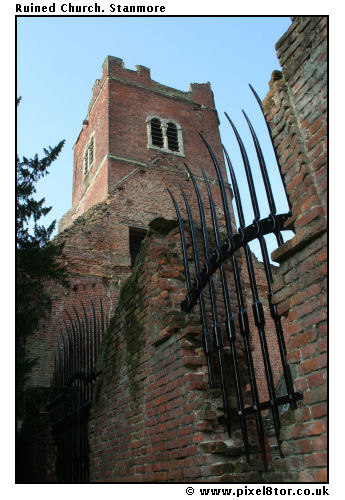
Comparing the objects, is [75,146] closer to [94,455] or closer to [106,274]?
[106,274]

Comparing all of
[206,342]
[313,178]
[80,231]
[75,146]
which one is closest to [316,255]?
[313,178]

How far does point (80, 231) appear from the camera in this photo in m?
13.7

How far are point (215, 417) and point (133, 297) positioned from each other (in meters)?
1.87

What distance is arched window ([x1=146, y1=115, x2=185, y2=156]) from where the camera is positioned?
749 inches

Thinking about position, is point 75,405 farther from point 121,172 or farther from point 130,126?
point 130,126

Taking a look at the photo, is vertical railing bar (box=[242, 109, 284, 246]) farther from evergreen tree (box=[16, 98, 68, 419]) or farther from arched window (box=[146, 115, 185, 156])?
arched window (box=[146, 115, 185, 156])

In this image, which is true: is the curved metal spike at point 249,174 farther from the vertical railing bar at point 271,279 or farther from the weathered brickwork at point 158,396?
the weathered brickwork at point 158,396

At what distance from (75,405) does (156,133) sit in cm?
1531

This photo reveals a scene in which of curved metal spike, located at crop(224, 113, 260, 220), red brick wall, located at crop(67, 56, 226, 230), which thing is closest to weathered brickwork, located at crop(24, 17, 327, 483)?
curved metal spike, located at crop(224, 113, 260, 220)

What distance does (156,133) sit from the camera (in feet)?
63.7

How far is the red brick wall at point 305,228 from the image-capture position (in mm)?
2373

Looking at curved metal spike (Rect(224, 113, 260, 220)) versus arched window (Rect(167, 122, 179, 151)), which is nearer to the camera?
curved metal spike (Rect(224, 113, 260, 220))

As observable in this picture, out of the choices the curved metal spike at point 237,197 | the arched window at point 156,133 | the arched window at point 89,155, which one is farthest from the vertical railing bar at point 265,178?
the arched window at point 89,155

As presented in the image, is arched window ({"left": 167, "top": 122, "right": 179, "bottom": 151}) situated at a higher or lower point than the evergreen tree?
higher
